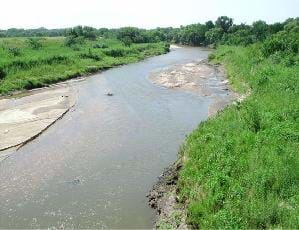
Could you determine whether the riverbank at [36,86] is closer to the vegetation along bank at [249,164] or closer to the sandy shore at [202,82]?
the sandy shore at [202,82]

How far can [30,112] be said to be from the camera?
35.3 meters

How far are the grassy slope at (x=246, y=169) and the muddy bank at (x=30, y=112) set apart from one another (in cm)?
1314

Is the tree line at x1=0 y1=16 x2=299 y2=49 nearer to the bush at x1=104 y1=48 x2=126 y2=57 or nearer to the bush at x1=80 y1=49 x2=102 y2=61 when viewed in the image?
the bush at x1=104 y1=48 x2=126 y2=57

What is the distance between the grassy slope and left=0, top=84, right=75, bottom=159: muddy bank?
43.1 ft

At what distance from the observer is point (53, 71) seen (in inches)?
2212

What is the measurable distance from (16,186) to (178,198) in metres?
8.96

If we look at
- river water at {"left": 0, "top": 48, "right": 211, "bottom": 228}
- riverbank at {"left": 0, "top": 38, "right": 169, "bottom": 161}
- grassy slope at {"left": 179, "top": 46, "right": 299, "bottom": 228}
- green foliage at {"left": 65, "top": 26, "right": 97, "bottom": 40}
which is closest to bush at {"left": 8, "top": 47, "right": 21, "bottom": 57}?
riverbank at {"left": 0, "top": 38, "right": 169, "bottom": 161}

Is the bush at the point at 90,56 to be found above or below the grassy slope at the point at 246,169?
below

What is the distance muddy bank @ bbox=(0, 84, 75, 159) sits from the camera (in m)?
28.2

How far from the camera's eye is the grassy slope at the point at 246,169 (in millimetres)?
12867

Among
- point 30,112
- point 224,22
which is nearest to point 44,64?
point 30,112

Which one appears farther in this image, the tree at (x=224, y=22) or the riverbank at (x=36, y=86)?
the tree at (x=224, y=22)

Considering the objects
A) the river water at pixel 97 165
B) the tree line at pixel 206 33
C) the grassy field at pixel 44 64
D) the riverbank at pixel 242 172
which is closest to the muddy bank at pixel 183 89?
the riverbank at pixel 242 172

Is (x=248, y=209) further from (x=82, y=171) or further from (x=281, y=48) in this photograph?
(x=281, y=48)
